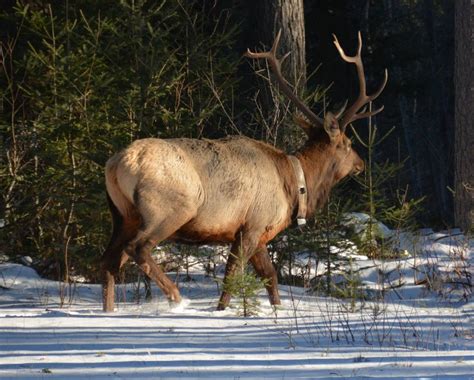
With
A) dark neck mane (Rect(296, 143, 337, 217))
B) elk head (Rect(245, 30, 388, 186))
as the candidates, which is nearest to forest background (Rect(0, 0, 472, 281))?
elk head (Rect(245, 30, 388, 186))

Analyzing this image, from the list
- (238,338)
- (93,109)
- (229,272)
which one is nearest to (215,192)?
(229,272)

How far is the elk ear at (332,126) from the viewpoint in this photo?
10.5 m

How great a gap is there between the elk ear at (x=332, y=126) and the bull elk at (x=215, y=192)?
10 millimetres

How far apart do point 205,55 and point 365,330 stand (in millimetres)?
5331

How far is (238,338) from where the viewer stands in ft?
24.3

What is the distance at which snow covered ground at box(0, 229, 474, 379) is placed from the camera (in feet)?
20.4

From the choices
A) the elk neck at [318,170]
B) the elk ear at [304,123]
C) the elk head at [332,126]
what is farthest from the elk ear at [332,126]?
the elk ear at [304,123]

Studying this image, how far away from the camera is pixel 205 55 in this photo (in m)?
12.0

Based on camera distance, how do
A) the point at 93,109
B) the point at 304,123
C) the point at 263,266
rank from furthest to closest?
the point at 93,109, the point at 304,123, the point at 263,266

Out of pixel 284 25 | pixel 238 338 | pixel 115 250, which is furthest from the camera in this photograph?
pixel 284 25

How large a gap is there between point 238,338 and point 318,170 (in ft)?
11.5

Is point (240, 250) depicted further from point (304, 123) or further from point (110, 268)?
point (304, 123)

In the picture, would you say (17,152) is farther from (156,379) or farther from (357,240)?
(156,379)

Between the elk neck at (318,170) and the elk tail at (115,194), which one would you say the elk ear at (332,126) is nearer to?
the elk neck at (318,170)
